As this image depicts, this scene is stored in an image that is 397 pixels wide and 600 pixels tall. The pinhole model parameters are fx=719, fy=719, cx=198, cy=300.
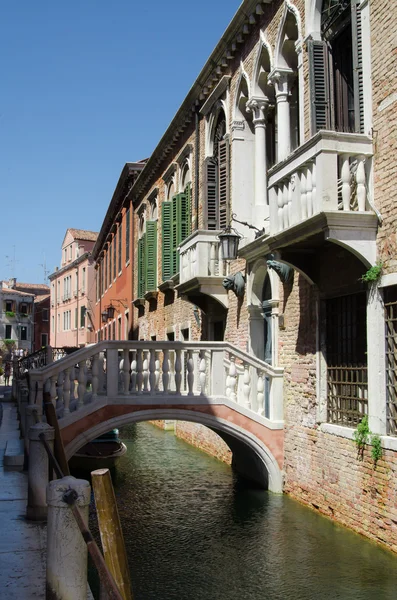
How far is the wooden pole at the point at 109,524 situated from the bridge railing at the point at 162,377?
5.85 m

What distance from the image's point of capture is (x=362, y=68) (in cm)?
855

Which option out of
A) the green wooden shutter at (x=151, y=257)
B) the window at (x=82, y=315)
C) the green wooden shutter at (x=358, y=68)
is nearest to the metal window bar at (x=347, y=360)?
the green wooden shutter at (x=358, y=68)

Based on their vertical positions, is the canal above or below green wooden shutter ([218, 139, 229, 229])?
below

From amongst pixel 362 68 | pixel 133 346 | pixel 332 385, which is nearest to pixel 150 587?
pixel 332 385

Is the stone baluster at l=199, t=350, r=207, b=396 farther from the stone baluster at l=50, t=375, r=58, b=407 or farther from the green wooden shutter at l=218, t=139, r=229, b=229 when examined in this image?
the green wooden shutter at l=218, t=139, r=229, b=229

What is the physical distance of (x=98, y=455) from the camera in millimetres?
13203

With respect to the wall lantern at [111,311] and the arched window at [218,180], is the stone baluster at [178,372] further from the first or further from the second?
the wall lantern at [111,311]

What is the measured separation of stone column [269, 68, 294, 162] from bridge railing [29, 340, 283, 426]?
3.19 m

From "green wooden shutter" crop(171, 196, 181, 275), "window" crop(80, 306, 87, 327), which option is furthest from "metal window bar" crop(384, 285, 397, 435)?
"window" crop(80, 306, 87, 327)

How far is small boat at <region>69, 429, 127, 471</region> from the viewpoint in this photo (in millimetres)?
13066

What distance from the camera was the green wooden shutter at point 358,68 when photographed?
28.1 ft

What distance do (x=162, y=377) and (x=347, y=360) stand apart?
3.15 meters

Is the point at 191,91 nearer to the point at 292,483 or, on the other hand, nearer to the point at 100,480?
the point at 292,483

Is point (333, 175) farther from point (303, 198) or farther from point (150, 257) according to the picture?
point (150, 257)
